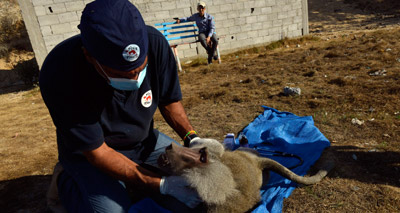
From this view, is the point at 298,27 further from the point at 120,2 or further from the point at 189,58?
the point at 120,2

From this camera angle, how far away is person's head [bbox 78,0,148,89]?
1.62 meters

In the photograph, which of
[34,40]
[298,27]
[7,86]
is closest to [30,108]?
[34,40]

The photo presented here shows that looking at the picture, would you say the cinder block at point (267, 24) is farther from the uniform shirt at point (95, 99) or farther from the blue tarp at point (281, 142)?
the uniform shirt at point (95, 99)

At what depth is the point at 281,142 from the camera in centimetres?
369

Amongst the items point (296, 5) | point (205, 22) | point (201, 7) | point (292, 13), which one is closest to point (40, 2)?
point (201, 7)

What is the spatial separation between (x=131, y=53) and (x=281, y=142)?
268 centimetres

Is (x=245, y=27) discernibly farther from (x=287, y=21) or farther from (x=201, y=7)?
(x=201, y=7)

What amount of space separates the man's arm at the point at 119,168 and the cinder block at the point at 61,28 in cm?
851

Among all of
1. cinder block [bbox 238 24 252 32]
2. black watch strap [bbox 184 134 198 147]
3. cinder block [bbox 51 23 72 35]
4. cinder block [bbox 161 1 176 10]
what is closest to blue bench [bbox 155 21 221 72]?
cinder block [bbox 161 1 176 10]

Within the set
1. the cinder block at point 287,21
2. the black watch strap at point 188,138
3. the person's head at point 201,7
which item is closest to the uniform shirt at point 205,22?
the person's head at point 201,7

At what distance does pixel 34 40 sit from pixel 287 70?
329 inches

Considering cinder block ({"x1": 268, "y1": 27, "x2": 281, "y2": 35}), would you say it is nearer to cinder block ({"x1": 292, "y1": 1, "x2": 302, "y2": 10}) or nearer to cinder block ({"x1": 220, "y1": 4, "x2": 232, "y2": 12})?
cinder block ({"x1": 292, "y1": 1, "x2": 302, "y2": 10})

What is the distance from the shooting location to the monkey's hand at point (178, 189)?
230cm

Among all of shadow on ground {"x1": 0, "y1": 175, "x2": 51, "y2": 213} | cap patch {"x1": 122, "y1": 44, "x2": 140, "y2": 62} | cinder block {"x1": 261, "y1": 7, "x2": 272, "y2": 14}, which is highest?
cinder block {"x1": 261, "y1": 7, "x2": 272, "y2": 14}
